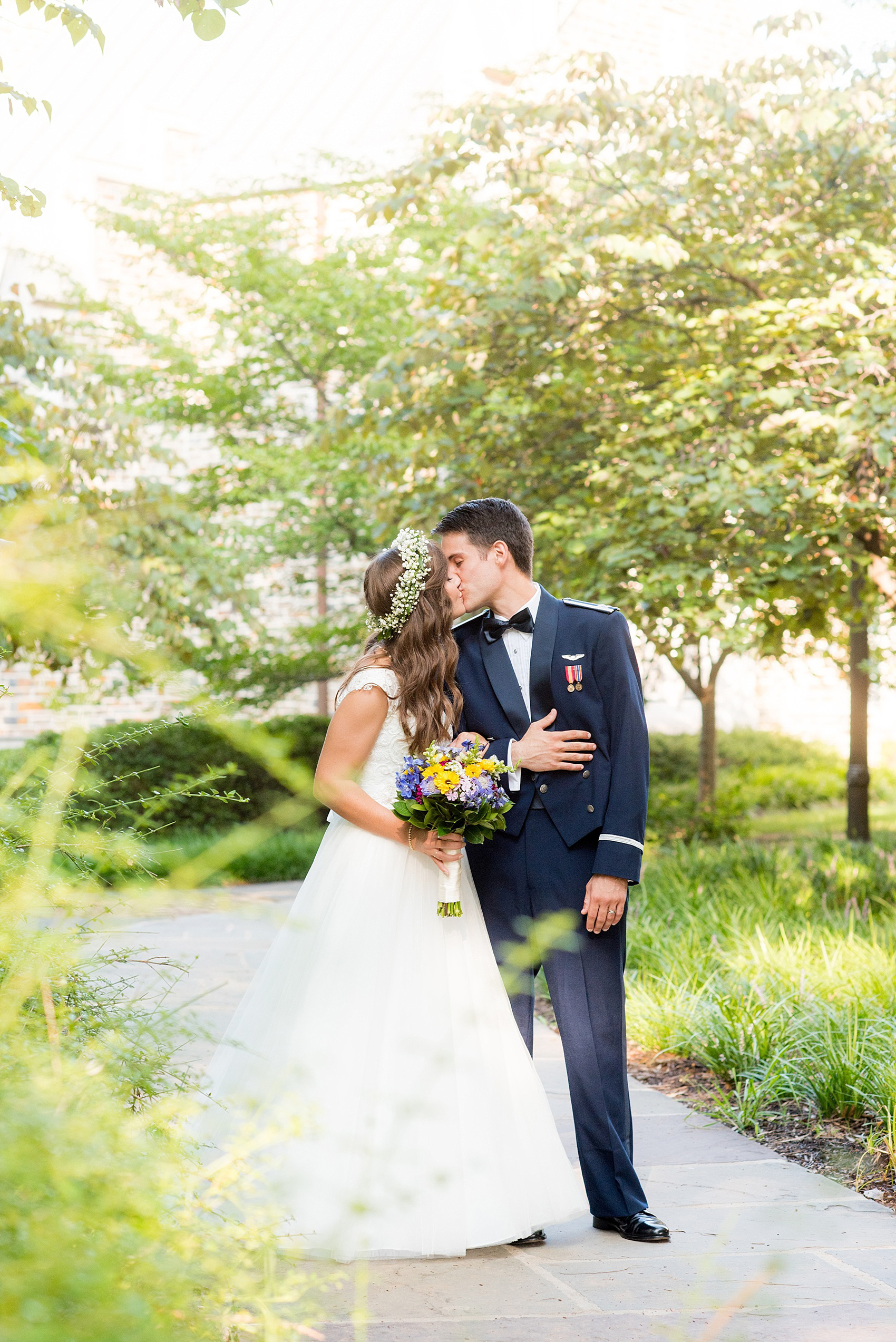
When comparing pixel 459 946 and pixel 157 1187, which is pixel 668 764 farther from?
pixel 157 1187

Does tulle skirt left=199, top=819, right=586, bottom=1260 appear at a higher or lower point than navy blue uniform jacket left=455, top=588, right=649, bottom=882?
lower

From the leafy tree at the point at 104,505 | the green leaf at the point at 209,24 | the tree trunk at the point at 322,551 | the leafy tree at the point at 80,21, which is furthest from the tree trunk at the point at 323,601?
the green leaf at the point at 209,24

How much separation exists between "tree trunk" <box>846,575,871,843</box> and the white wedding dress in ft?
20.3

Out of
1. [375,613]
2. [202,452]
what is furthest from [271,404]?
[375,613]

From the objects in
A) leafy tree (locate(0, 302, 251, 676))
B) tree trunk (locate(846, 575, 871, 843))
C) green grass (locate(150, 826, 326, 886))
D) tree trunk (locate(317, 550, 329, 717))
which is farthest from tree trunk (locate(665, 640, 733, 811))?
leafy tree (locate(0, 302, 251, 676))

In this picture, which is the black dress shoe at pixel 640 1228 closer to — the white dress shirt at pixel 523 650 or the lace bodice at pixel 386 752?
the lace bodice at pixel 386 752

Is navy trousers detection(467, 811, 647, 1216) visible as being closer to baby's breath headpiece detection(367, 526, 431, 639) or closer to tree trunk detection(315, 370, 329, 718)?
baby's breath headpiece detection(367, 526, 431, 639)

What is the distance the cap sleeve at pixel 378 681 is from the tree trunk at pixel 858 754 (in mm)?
6119

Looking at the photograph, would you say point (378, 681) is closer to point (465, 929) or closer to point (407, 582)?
point (407, 582)

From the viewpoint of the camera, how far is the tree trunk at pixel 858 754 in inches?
356

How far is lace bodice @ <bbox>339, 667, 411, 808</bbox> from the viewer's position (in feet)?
11.7

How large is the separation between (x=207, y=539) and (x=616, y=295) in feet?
12.4

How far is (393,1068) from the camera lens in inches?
127

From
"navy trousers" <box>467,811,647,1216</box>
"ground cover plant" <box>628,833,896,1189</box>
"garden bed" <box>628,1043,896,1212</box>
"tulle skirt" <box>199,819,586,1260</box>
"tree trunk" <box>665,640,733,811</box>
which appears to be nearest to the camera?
"tulle skirt" <box>199,819,586,1260</box>
